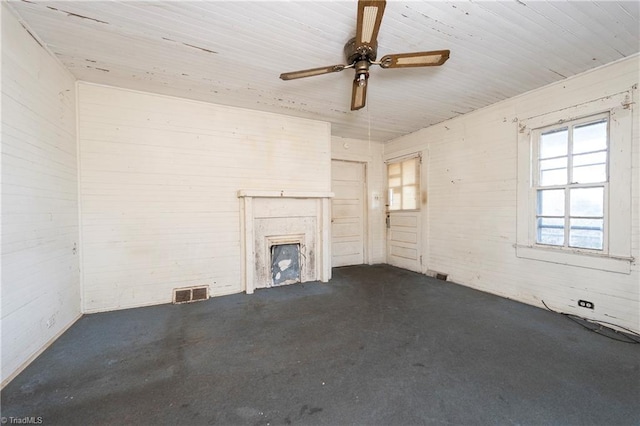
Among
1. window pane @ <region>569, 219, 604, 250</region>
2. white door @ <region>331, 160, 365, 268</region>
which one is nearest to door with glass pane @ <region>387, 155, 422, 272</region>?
white door @ <region>331, 160, 365, 268</region>

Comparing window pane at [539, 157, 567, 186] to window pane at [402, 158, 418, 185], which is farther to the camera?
window pane at [402, 158, 418, 185]

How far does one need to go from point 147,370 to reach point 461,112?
4.86 metres

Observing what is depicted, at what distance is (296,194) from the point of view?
4.00m

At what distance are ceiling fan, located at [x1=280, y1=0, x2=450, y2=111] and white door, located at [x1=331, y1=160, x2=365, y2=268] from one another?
281 centimetres

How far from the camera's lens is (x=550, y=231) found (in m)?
3.07

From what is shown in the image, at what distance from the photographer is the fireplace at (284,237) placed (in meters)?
3.72

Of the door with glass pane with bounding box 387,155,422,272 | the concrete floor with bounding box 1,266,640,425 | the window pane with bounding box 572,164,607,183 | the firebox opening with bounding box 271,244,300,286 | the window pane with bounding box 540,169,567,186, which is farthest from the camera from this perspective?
the door with glass pane with bounding box 387,155,422,272

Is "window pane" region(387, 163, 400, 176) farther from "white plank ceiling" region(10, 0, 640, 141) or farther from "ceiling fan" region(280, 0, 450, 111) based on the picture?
"ceiling fan" region(280, 0, 450, 111)

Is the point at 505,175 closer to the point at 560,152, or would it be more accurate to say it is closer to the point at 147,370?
the point at 560,152

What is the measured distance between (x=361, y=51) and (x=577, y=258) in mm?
3184

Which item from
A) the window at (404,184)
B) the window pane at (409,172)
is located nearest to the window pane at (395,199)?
the window at (404,184)

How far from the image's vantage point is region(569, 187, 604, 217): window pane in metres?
2.68

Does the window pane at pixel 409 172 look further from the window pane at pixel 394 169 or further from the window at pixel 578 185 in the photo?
the window at pixel 578 185

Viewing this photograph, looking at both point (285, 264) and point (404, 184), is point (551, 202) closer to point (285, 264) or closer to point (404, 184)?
point (404, 184)
